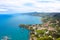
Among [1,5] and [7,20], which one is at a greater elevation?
[1,5]

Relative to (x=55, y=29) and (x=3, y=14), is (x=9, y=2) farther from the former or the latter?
(x=55, y=29)

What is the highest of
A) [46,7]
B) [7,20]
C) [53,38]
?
[46,7]

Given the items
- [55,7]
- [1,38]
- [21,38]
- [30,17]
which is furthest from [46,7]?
[1,38]
